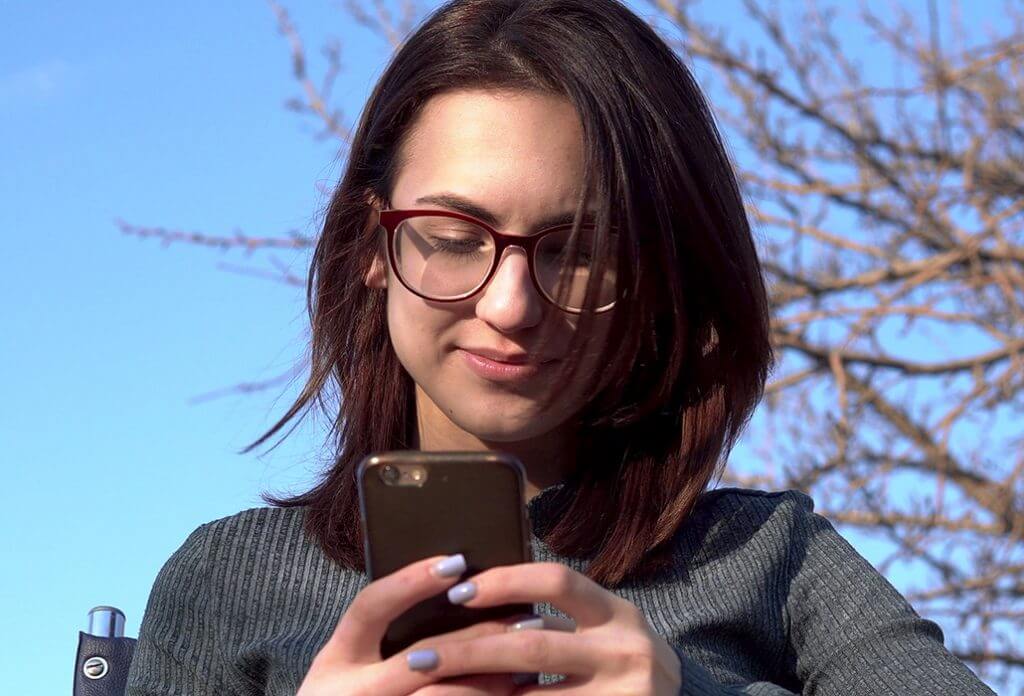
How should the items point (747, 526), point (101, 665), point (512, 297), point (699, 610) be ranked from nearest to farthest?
point (512, 297), point (699, 610), point (747, 526), point (101, 665)

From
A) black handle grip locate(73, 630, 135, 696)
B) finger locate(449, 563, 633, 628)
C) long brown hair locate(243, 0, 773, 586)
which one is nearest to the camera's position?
finger locate(449, 563, 633, 628)

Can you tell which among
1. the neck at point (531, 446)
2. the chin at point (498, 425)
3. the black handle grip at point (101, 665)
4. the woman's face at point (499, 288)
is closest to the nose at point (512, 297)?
the woman's face at point (499, 288)

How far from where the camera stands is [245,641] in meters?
1.75

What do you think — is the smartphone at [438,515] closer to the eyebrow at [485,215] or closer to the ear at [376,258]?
the eyebrow at [485,215]

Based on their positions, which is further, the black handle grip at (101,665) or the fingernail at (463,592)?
the black handle grip at (101,665)

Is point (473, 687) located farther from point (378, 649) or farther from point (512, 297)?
point (512, 297)

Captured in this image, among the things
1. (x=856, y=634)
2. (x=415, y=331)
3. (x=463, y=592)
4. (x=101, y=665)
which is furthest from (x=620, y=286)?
(x=101, y=665)

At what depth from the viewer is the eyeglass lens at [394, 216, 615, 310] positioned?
1.65 metres

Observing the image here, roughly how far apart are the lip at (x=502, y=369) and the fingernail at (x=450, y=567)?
0.47m

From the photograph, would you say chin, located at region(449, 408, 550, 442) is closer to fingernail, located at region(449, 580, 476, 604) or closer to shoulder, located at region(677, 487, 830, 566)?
shoulder, located at region(677, 487, 830, 566)

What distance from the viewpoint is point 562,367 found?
Answer: 5.52 feet

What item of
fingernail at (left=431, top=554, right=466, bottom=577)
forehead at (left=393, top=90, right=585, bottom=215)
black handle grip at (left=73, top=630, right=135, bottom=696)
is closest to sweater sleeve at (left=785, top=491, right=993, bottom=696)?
forehead at (left=393, top=90, right=585, bottom=215)

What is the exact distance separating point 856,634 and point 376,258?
73cm

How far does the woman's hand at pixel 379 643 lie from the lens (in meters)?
1.20
